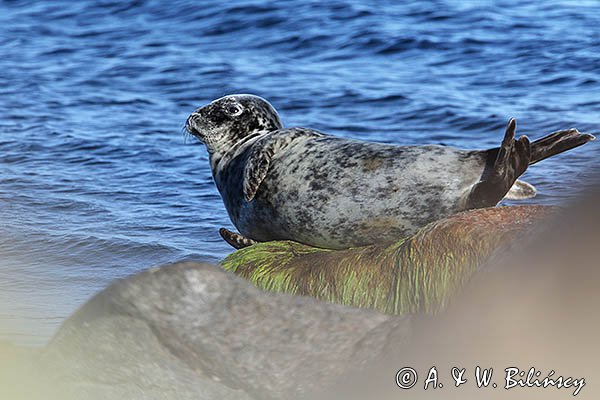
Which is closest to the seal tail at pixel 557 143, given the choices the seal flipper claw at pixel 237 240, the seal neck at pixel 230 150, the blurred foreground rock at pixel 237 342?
the blurred foreground rock at pixel 237 342

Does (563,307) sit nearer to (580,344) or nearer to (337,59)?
(580,344)

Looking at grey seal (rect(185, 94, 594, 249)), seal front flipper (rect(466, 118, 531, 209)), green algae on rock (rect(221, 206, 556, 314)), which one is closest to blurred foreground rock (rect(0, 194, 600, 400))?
green algae on rock (rect(221, 206, 556, 314))

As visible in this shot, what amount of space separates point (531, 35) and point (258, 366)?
364 inches

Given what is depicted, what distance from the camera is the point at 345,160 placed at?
5.38 metres

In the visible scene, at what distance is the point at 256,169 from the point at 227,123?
0.67 meters

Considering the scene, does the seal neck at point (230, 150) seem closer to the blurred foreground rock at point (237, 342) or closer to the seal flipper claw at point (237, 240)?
the seal flipper claw at point (237, 240)

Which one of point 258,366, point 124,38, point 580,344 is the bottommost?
point 124,38

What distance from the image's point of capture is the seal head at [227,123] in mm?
6188

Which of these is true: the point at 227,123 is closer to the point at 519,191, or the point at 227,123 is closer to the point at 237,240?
the point at 237,240

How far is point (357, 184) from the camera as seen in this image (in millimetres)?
5250

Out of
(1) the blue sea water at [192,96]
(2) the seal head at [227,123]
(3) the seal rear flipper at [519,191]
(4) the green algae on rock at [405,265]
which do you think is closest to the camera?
(4) the green algae on rock at [405,265]

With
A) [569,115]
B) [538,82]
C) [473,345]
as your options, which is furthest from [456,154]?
[538,82]

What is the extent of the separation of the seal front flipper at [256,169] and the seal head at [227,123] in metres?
0.51

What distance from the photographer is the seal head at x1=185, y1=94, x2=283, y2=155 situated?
20.3 feet
